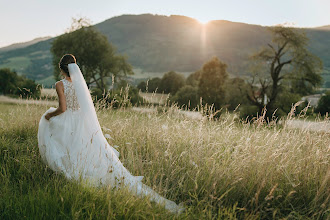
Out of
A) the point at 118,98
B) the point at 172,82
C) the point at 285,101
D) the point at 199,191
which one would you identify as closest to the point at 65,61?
the point at 199,191

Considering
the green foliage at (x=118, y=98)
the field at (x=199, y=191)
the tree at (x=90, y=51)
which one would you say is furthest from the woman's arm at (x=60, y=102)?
the tree at (x=90, y=51)

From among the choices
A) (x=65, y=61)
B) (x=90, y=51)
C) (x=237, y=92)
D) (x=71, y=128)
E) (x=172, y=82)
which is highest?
(x=90, y=51)

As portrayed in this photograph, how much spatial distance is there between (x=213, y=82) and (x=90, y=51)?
2033cm

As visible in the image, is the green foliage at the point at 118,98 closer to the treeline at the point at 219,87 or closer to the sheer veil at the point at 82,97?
the sheer veil at the point at 82,97

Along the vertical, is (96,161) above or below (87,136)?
below

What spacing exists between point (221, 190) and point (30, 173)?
3265mm

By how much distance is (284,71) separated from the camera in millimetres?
24188

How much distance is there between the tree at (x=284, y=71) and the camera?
2270 centimetres

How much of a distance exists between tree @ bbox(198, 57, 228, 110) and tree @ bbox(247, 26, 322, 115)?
3588 millimetres

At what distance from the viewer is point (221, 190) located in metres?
3.92

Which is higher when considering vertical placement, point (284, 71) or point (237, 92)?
point (284, 71)

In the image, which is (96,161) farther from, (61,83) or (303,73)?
(303,73)

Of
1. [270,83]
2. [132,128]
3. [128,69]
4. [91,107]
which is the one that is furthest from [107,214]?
[128,69]

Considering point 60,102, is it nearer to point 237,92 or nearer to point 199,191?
point 199,191
